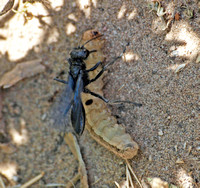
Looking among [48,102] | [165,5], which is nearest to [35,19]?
[48,102]

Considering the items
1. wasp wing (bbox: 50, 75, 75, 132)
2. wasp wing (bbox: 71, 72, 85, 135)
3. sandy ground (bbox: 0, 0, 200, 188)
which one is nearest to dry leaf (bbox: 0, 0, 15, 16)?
sandy ground (bbox: 0, 0, 200, 188)

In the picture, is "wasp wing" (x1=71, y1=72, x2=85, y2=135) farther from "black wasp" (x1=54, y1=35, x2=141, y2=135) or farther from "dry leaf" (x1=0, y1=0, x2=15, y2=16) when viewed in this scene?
"dry leaf" (x1=0, y1=0, x2=15, y2=16)

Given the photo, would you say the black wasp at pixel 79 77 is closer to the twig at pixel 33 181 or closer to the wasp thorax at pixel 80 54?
the wasp thorax at pixel 80 54

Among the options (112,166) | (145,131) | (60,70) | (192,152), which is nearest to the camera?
(192,152)

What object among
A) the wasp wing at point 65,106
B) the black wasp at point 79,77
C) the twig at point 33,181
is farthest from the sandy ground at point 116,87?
the wasp wing at point 65,106

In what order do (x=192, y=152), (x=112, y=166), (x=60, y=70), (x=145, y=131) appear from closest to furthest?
(x=192, y=152) → (x=145, y=131) → (x=112, y=166) → (x=60, y=70)

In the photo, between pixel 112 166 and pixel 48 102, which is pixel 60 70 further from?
pixel 112 166
